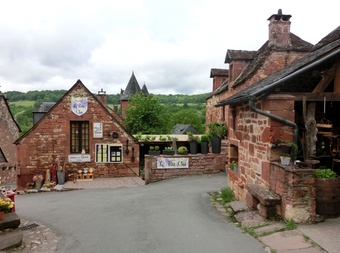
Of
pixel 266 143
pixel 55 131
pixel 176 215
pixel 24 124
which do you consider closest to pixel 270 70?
pixel 266 143

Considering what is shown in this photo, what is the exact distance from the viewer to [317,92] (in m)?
6.93

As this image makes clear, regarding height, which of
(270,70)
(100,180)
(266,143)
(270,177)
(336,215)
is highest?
(270,70)

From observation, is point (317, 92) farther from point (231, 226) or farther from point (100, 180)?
point (100, 180)

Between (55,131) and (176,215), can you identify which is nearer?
(176,215)

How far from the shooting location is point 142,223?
24.0 ft

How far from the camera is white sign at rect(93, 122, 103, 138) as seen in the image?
16700 millimetres

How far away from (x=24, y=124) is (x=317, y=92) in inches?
2501

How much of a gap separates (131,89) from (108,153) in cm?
2896

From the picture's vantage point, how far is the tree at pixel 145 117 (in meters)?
25.9

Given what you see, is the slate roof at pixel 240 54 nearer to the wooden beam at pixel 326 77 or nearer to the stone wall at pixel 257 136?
the stone wall at pixel 257 136

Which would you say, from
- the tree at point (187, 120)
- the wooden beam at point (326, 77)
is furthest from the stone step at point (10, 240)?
the tree at point (187, 120)

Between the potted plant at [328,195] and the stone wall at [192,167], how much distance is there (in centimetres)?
941

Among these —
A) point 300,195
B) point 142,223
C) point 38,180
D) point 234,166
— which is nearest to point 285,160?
point 300,195

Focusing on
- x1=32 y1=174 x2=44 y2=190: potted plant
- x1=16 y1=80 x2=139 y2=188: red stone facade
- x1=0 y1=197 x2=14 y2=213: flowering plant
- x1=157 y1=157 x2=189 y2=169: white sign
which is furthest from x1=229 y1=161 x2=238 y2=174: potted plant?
x1=32 y1=174 x2=44 y2=190: potted plant
